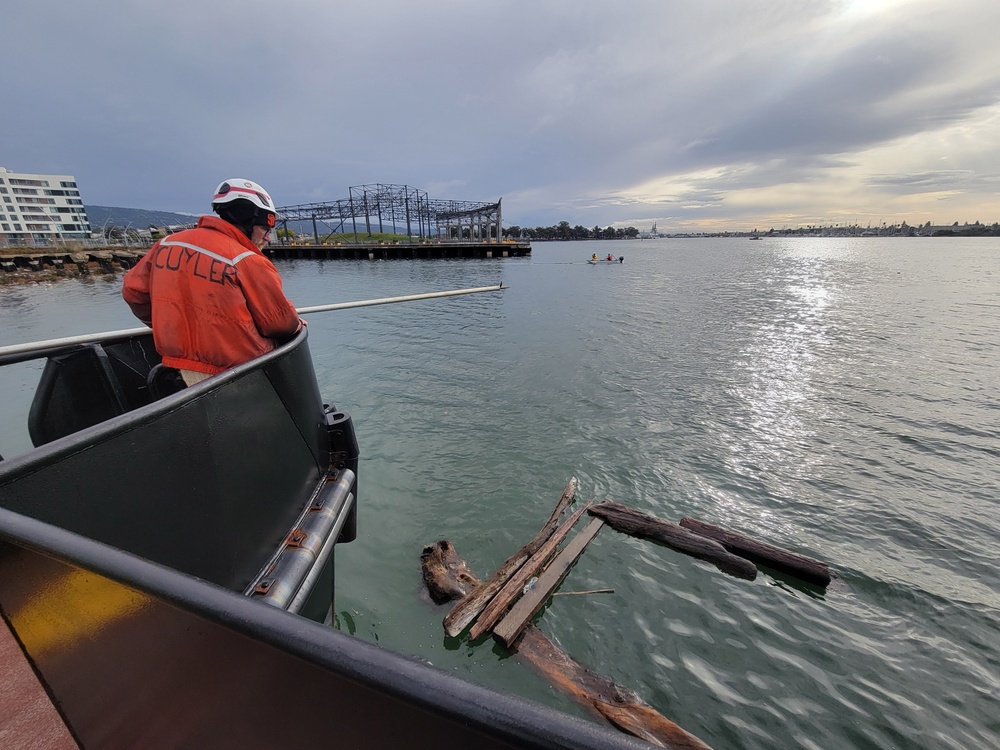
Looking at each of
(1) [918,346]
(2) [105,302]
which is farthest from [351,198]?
(1) [918,346]

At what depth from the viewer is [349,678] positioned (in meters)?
0.71

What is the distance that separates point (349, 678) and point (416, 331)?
18420 mm

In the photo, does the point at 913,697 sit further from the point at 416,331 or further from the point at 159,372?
the point at 416,331

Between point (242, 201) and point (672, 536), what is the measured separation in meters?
6.04

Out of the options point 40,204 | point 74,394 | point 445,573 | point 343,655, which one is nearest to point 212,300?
point 74,394

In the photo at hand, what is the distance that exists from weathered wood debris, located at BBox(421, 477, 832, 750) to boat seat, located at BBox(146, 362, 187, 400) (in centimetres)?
325

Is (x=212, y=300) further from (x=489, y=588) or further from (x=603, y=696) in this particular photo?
(x=603, y=696)

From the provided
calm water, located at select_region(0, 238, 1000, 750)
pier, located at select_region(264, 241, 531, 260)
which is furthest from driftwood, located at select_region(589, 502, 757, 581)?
pier, located at select_region(264, 241, 531, 260)

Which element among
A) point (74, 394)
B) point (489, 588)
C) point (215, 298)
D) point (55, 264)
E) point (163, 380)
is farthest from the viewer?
point (55, 264)

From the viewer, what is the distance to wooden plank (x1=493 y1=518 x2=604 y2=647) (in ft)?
13.7

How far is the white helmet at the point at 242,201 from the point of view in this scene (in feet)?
10.3

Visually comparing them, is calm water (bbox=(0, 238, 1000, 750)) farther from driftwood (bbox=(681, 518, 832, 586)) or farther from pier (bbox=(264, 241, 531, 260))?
pier (bbox=(264, 241, 531, 260))

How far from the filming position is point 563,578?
514 cm

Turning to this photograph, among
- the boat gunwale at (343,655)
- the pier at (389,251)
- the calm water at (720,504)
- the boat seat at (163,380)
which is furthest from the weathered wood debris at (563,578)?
the pier at (389,251)
